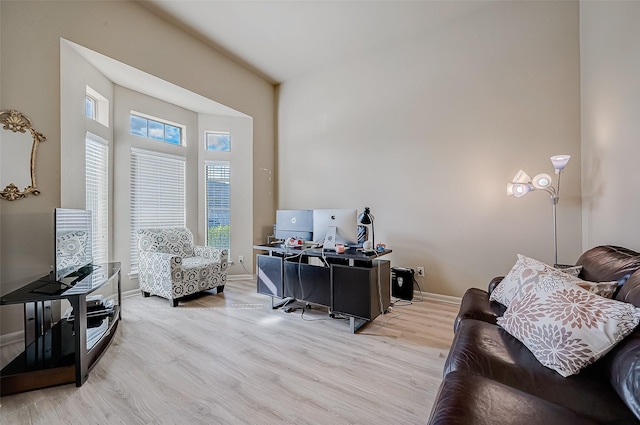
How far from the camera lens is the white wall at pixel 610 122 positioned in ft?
5.84

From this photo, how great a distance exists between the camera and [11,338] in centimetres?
217

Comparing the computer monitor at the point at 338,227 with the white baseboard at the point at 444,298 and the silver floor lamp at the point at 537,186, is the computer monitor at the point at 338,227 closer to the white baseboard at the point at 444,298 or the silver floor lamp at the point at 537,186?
the white baseboard at the point at 444,298

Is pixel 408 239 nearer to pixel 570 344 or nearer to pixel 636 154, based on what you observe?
pixel 636 154

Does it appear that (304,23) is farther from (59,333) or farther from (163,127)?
(59,333)

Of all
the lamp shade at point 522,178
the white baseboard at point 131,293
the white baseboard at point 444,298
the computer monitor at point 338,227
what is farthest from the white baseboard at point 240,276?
the lamp shade at point 522,178

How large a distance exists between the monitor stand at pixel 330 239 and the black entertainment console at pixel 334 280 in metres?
0.08

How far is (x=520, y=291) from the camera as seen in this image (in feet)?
5.45

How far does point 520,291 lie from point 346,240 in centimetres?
146

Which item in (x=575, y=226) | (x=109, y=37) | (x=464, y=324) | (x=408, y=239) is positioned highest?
(x=109, y=37)

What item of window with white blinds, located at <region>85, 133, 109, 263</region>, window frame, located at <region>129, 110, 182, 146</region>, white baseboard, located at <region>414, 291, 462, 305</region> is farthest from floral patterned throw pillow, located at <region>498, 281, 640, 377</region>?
window frame, located at <region>129, 110, 182, 146</region>

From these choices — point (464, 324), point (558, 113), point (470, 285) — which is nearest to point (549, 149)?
point (558, 113)

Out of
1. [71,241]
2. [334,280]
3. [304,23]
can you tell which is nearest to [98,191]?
[71,241]

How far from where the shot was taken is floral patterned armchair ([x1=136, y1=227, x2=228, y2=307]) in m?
3.20

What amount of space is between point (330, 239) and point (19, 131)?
288 cm
